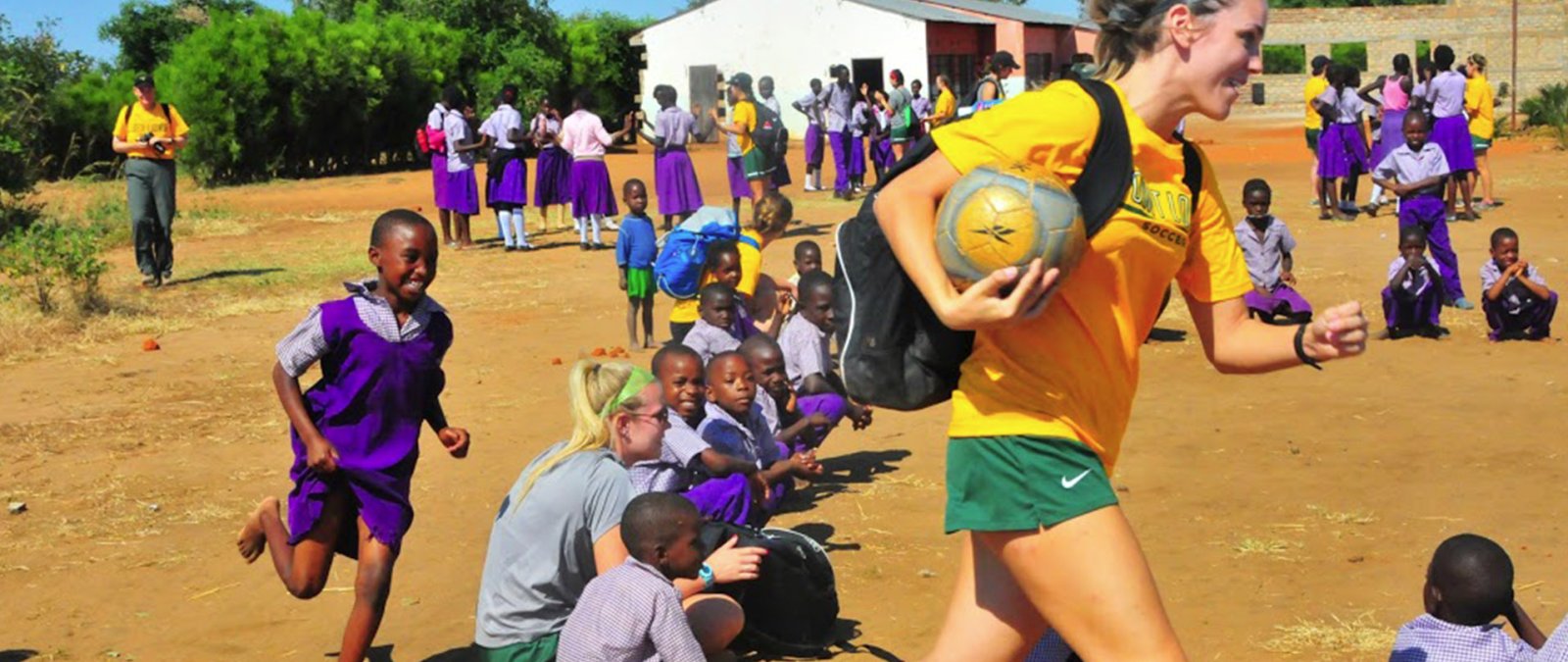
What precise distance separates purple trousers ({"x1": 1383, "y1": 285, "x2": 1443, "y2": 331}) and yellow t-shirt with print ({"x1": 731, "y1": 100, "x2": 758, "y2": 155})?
9178mm

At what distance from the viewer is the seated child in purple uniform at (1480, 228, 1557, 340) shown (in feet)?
36.8

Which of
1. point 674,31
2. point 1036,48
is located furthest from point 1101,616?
point 1036,48

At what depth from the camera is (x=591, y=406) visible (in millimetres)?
5508

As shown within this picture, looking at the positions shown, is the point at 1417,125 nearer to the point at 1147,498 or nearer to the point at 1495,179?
the point at 1147,498

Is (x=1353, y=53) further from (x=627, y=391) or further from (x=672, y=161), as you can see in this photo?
(x=627, y=391)

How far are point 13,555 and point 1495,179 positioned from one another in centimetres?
1995

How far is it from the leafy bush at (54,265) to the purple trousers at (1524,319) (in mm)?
10455

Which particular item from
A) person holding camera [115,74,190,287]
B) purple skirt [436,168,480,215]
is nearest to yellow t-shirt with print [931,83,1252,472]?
person holding camera [115,74,190,287]

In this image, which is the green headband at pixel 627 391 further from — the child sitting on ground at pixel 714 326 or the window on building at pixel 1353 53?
the window on building at pixel 1353 53

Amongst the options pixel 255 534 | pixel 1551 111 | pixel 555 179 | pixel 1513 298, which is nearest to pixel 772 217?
pixel 1513 298

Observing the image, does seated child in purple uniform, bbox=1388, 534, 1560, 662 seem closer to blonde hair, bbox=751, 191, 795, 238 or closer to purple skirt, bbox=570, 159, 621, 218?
blonde hair, bbox=751, 191, 795, 238

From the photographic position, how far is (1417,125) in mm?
13438

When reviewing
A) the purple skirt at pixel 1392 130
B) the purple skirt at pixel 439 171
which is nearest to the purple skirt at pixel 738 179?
the purple skirt at pixel 439 171

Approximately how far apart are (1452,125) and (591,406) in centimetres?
1470
